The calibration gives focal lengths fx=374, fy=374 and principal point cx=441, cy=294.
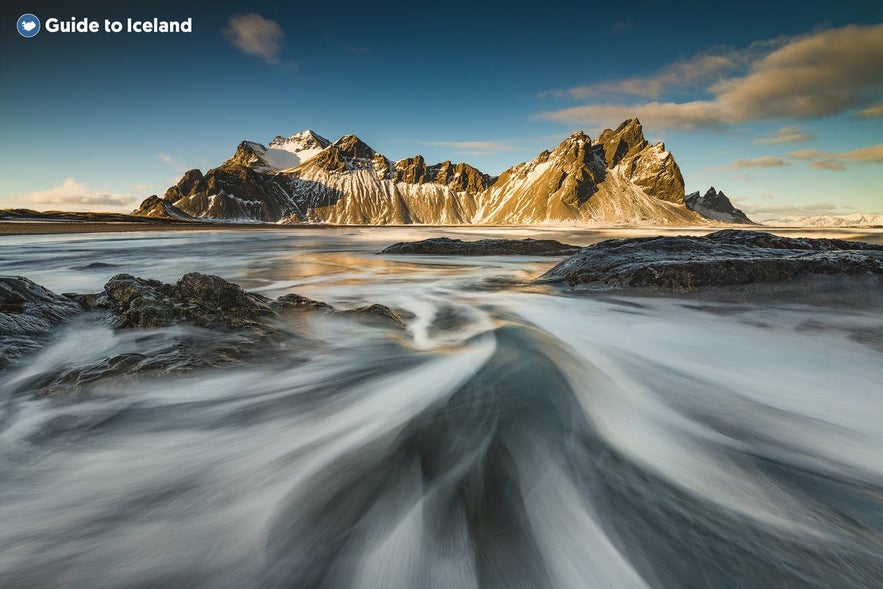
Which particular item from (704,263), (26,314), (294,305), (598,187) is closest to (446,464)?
(294,305)

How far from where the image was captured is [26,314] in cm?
366

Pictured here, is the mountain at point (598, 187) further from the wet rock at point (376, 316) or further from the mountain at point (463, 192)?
the wet rock at point (376, 316)

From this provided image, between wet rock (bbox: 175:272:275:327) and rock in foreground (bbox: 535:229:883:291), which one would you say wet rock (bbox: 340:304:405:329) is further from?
rock in foreground (bbox: 535:229:883:291)

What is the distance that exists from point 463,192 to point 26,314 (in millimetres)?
197168

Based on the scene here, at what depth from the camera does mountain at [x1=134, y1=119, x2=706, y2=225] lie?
146m

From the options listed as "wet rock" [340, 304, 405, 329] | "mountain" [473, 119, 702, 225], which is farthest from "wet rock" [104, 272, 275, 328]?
"mountain" [473, 119, 702, 225]

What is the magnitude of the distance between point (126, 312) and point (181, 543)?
3173 millimetres

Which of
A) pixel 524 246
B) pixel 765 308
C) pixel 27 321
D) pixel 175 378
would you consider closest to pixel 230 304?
pixel 175 378

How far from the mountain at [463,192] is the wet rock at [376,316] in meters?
143

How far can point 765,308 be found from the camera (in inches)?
198

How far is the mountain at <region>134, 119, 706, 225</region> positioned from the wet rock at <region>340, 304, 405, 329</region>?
14284 cm

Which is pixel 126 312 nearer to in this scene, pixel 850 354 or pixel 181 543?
pixel 181 543

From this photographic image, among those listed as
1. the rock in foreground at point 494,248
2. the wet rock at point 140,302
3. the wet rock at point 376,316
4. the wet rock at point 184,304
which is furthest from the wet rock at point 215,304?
the rock in foreground at point 494,248

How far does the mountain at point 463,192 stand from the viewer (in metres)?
146
